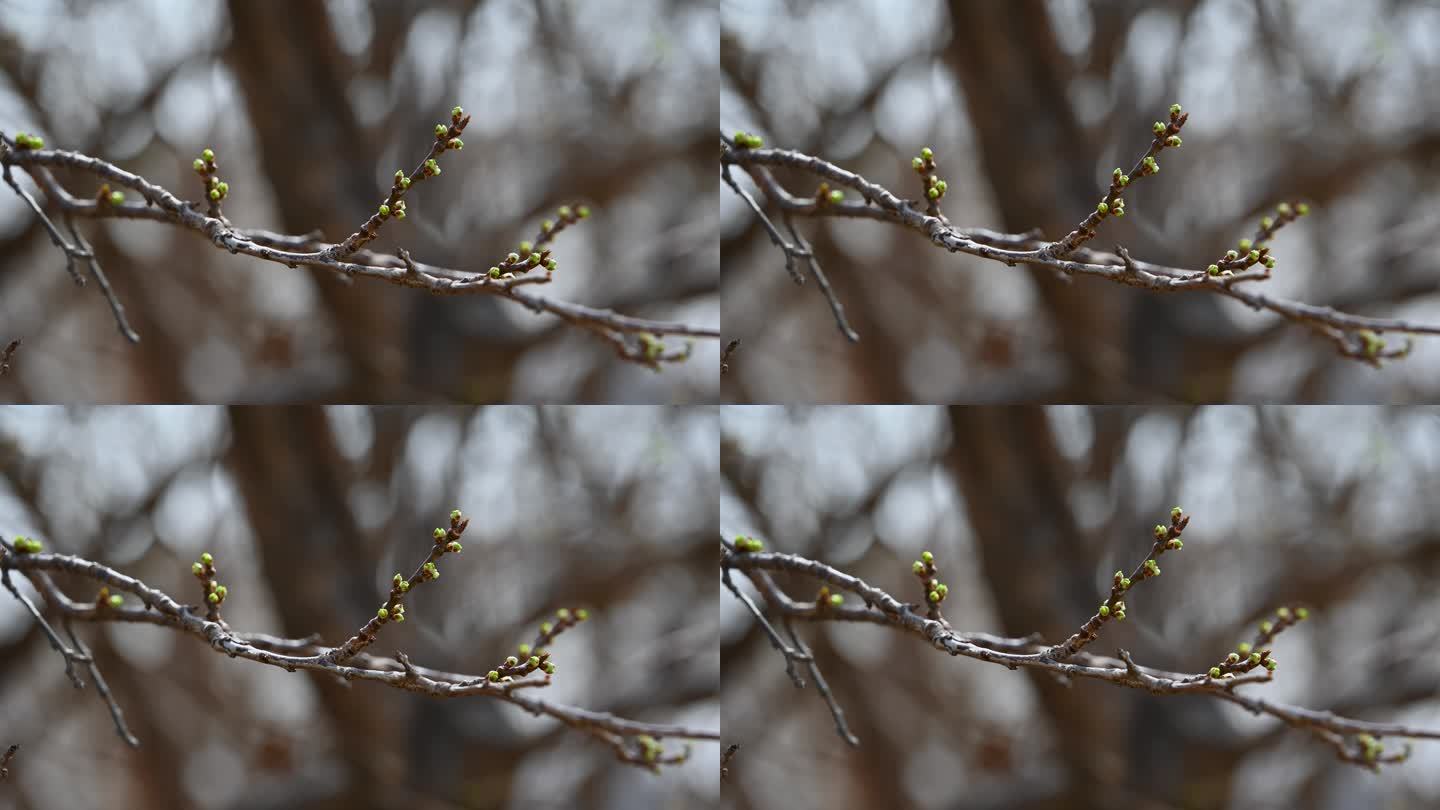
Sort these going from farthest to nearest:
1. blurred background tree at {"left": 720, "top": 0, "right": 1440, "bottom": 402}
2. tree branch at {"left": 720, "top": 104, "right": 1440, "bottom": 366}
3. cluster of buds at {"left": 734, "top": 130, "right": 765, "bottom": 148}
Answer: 1. blurred background tree at {"left": 720, "top": 0, "right": 1440, "bottom": 402}
2. cluster of buds at {"left": 734, "top": 130, "right": 765, "bottom": 148}
3. tree branch at {"left": 720, "top": 104, "right": 1440, "bottom": 366}

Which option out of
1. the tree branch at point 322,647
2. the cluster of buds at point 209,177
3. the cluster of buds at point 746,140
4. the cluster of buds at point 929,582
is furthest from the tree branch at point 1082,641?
the cluster of buds at point 209,177

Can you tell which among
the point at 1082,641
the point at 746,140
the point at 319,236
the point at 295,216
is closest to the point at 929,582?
the point at 1082,641

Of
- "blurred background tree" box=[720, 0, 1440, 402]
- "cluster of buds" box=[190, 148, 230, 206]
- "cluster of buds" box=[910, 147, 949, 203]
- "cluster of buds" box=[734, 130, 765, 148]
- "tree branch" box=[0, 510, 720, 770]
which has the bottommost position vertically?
"tree branch" box=[0, 510, 720, 770]

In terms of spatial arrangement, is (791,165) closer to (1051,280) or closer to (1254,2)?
(1051,280)

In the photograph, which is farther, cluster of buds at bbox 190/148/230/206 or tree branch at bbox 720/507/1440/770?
cluster of buds at bbox 190/148/230/206

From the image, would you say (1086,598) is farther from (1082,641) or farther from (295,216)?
(295,216)

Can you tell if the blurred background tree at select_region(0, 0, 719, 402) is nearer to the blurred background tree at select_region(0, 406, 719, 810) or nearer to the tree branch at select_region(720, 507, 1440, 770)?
the blurred background tree at select_region(0, 406, 719, 810)

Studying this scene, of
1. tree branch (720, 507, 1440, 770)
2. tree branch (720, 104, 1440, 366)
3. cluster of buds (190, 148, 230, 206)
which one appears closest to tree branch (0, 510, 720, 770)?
tree branch (720, 507, 1440, 770)
